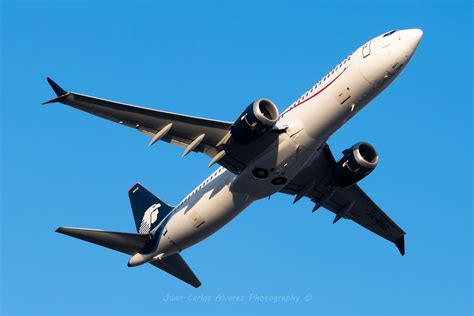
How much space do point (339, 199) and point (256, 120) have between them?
506 inches

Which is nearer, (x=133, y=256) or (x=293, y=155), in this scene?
(x=293, y=155)

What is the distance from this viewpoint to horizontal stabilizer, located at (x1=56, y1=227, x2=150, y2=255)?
148 ft

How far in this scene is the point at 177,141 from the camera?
4231 centimetres

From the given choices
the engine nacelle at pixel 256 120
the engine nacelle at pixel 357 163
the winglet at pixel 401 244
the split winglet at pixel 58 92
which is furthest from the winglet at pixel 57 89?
the winglet at pixel 401 244

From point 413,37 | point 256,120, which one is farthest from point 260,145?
point 413,37

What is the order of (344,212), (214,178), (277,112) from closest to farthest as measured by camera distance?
(277,112)
(214,178)
(344,212)

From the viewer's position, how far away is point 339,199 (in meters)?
50.1

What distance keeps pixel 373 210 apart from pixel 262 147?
12.6 m

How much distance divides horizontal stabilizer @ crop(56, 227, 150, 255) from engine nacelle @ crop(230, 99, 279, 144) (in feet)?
35.5

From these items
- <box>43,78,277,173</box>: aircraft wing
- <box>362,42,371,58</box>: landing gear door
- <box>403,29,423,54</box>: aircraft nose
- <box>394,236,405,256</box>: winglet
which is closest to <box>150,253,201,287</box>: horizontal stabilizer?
<box>43,78,277,173</box>: aircraft wing

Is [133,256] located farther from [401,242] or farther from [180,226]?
[401,242]

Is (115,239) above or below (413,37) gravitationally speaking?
below

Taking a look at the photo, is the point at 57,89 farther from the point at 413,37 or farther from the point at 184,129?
the point at 413,37

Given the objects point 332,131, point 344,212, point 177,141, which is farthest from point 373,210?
point 177,141
